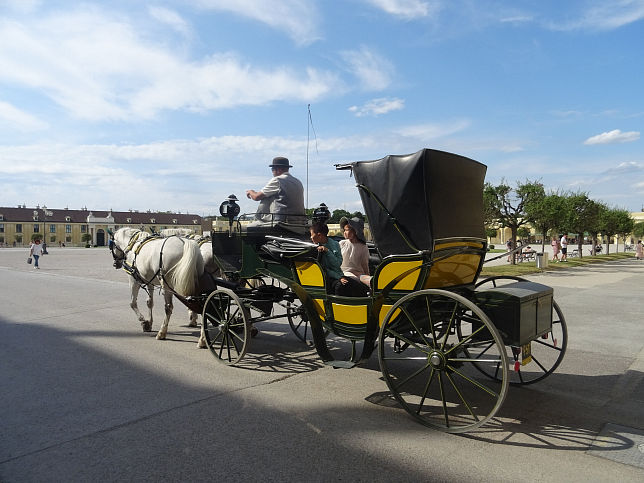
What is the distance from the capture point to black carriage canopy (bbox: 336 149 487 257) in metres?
3.91

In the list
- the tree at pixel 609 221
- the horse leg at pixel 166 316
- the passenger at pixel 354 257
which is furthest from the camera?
the tree at pixel 609 221

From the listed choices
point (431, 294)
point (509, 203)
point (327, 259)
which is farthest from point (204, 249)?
point (509, 203)

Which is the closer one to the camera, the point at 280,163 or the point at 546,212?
the point at 280,163

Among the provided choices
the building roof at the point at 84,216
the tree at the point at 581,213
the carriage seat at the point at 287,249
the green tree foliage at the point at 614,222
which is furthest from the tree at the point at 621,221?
the building roof at the point at 84,216

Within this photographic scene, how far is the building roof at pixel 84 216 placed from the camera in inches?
4102

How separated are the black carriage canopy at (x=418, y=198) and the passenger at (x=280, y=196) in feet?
6.39

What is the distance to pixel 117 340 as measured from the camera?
22.1ft

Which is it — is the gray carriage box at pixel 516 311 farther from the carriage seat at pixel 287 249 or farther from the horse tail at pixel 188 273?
the horse tail at pixel 188 273

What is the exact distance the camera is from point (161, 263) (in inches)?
267

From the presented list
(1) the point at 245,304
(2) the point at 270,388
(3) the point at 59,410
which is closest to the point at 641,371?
(2) the point at 270,388

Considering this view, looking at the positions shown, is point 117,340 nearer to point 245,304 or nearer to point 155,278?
point 155,278

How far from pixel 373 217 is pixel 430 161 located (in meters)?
0.77

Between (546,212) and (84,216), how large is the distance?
114193 millimetres

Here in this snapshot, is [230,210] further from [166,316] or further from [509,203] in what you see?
[509,203]
